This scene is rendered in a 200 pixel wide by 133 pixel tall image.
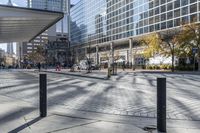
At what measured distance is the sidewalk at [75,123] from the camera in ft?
23.2

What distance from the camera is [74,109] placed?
1003cm

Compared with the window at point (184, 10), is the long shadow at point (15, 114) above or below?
below

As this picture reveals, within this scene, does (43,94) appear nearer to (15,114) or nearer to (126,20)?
(15,114)

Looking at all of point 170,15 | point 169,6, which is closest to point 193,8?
point 170,15

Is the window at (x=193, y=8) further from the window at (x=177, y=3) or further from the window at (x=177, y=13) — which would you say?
the window at (x=177, y=3)

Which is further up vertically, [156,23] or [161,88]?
[156,23]

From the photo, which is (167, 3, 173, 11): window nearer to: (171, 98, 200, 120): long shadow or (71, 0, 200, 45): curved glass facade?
(71, 0, 200, 45): curved glass facade

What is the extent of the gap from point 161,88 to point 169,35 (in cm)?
6082

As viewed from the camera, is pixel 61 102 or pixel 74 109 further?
pixel 61 102

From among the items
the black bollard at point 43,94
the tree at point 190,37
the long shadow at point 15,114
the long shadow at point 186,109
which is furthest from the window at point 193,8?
the black bollard at point 43,94

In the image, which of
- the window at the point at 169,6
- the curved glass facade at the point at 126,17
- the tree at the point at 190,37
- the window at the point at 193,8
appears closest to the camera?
the tree at the point at 190,37

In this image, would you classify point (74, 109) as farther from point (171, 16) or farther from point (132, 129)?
point (171, 16)

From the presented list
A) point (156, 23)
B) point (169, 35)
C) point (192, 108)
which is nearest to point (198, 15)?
point (169, 35)

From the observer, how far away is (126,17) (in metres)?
92.8
